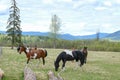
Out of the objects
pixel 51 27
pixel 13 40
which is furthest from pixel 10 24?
pixel 51 27

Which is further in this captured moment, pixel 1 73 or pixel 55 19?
pixel 55 19

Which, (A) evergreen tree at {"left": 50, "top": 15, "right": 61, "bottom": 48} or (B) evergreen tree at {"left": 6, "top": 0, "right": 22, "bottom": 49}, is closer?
(B) evergreen tree at {"left": 6, "top": 0, "right": 22, "bottom": 49}

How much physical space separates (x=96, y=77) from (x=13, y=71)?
6614mm

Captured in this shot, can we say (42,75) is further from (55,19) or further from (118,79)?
(55,19)

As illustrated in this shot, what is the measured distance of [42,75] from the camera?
25.1m

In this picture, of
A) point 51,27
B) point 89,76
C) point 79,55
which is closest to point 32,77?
point 89,76

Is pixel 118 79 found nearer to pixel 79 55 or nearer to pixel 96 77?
pixel 96 77

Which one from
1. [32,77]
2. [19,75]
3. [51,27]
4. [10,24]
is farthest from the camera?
[51,27]

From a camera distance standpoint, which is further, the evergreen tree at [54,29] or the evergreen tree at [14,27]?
the evergreen tree at [54,29]

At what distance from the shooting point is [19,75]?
2538 cm

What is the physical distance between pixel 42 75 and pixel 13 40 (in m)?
53.1

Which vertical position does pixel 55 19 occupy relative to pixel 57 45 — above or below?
above

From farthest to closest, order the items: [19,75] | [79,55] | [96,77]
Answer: [79,55] < [96,77] < [19,75]

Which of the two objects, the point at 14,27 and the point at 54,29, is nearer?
the point at 14,27
